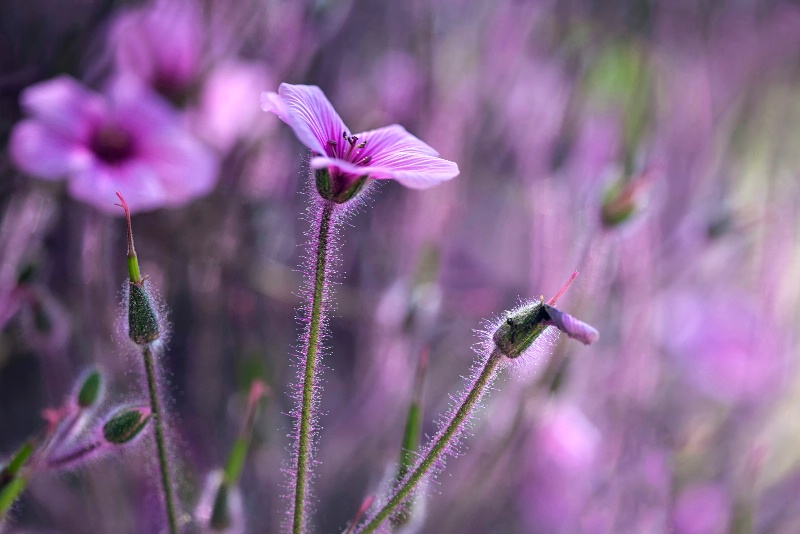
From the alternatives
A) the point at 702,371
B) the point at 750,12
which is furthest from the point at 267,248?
the point at 750,12

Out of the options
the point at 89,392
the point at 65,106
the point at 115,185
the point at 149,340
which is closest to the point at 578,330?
the point at 149,340

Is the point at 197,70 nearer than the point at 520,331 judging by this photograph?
No

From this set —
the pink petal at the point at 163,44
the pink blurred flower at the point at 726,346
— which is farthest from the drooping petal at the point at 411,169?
the pink blurred flower at the point at 726,346

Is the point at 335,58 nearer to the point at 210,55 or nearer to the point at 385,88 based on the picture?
the point at 385,88

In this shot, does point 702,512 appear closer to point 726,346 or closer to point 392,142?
point 726,346

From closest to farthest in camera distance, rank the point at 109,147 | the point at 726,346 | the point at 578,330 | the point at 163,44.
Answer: the point at 578,330
the point at 109,147
the point at 163,44
the point at 726,346

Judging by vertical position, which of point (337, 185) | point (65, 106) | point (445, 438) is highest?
point (65, 106)


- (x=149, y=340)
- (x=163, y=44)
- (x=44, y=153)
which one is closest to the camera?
(x=149, y=340)
